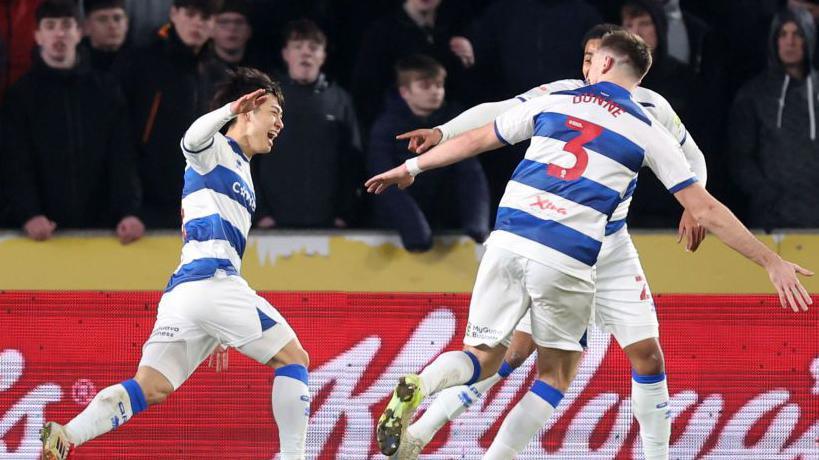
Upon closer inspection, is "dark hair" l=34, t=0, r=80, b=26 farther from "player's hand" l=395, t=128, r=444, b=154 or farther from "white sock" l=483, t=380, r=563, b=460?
"white sock" l=483, t=380, r=563, b=460

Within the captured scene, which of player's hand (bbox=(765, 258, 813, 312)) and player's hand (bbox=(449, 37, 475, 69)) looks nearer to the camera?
player's hand (bbox=(765, 258, 813, 312))

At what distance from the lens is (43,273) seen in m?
7.34

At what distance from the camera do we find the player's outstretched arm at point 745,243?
5320mm

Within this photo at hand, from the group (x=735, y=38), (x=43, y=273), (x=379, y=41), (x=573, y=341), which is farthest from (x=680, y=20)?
(x=43, y=273)

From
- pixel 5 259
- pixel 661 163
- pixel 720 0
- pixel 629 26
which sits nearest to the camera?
pixel 661 163

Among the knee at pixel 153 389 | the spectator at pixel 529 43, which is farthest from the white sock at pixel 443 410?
the spectator at pixel 529 43

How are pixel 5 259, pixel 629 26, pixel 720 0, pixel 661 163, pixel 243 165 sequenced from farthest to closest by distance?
pixel 720 0
pixel 629 26
pixel 5 259
pixel 243 165
pixel 661 163

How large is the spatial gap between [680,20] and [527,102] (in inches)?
104

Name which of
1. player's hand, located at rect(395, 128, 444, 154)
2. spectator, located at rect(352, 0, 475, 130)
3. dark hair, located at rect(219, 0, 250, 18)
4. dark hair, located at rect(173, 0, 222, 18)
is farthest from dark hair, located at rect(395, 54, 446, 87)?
player's hand, located at rect(395, 128, 444, 154)

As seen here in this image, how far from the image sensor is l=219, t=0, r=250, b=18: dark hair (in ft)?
25.9

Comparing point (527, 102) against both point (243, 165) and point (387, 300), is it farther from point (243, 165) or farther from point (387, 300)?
point (387, 300)

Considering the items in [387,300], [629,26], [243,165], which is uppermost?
[629,26]

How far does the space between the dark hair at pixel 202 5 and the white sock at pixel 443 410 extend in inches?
106

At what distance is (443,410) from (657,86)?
2.70 m
